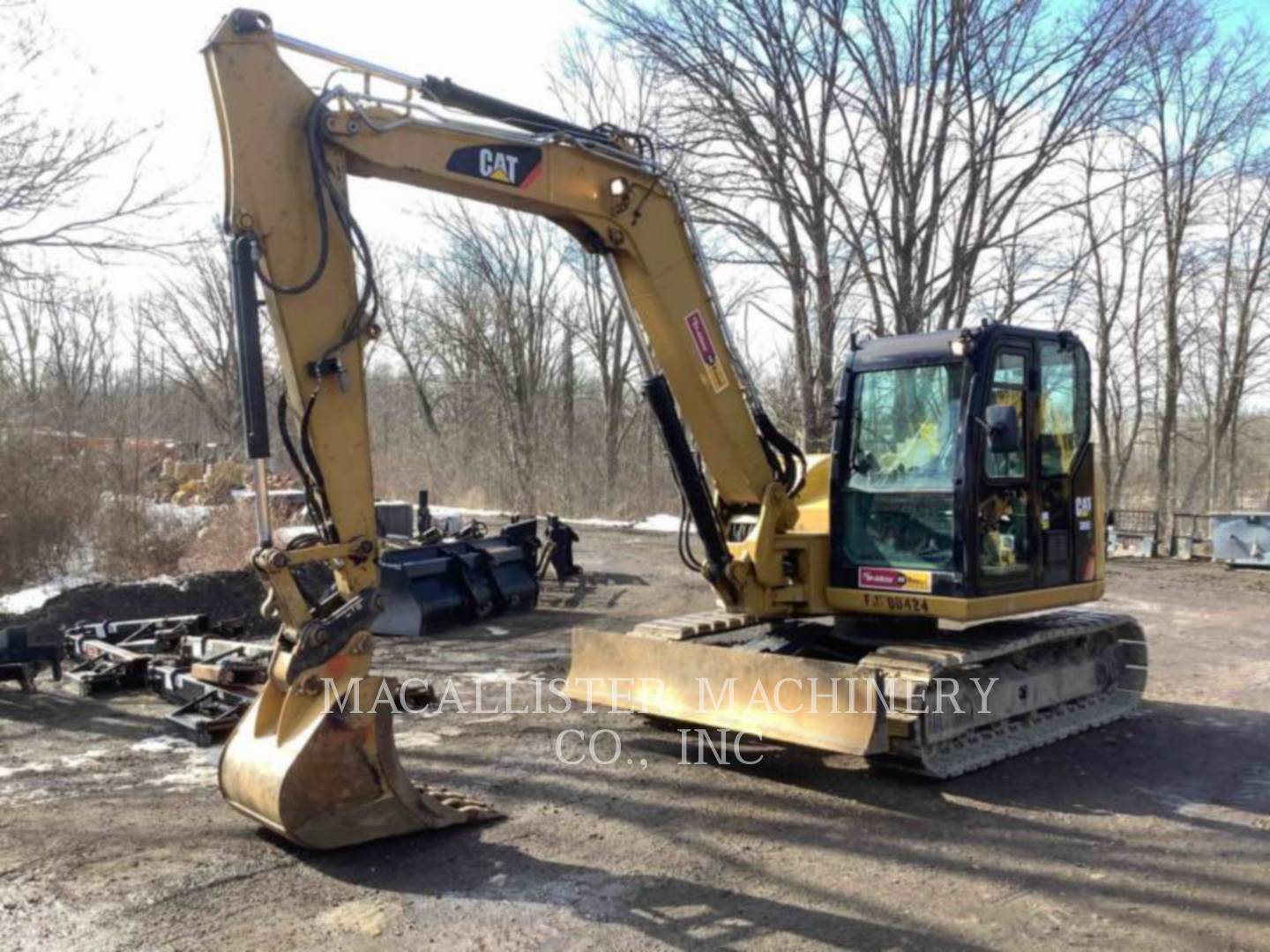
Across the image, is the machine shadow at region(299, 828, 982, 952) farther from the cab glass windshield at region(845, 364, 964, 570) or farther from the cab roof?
the cab roof

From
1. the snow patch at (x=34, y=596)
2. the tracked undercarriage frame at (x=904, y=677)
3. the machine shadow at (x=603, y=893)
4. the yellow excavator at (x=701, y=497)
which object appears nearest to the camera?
the machine shadow at (x=603, y=893)

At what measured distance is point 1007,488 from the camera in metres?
6.34

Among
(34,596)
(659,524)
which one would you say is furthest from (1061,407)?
(659,524)

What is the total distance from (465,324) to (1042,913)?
3166 cm

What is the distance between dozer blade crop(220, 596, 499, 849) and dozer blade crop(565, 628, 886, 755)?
2.00m

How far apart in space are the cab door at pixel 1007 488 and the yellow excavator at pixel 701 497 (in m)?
0.02

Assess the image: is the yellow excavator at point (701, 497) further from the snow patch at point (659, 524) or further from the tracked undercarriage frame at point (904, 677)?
the snow patch at point (659, 524)

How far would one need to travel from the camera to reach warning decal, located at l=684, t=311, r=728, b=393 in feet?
21.6

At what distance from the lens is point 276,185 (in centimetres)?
477

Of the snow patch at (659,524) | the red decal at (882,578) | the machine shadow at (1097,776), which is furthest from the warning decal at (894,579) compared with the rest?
the snow patch at (659,524)

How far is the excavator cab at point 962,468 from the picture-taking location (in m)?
6.11

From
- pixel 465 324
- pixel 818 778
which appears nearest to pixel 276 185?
pixel 818 778

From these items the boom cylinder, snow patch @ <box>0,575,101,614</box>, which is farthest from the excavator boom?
snow patch @ <box>0,575,101,614</box>

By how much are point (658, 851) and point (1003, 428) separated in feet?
9.50
